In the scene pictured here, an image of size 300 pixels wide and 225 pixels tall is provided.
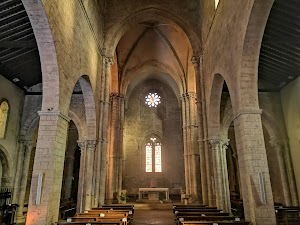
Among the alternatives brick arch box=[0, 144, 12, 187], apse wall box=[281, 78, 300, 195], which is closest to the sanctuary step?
apse wall box=[281, 78, 300, 195]

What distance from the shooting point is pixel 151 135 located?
82.0 ft

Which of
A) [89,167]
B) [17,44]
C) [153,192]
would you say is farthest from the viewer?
[153,192]

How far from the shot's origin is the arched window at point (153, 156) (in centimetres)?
2400

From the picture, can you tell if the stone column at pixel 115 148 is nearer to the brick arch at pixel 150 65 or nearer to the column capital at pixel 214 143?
the brick arch at pixel 150 65

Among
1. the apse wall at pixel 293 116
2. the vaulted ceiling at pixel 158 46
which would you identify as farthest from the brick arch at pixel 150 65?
the apse wall at pixel 293 116

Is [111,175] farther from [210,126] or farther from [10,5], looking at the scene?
[10,5]

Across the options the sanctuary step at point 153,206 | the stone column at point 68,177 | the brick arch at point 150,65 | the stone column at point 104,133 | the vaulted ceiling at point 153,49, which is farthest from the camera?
the brick arch at point 150,65

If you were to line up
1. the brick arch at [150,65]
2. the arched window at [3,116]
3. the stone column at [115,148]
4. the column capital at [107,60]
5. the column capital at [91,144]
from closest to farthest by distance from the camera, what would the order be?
the arched window at [3,116]
the column capital at [91,144]
the column capital at [107,60]
the stone column at [115,148]
the brick arch at [150,65]

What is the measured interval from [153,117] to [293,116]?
14.5 meters

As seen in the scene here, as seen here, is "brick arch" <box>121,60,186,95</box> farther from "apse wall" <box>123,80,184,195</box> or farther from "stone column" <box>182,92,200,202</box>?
"apse wall" <box>123,80,184,195</box>

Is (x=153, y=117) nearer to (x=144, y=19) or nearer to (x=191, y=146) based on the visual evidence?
(x=191, y=146)

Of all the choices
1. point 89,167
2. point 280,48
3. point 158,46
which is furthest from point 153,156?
point 280,48

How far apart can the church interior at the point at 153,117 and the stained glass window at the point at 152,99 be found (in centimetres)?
166

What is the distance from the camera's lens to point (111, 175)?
18.8 m
